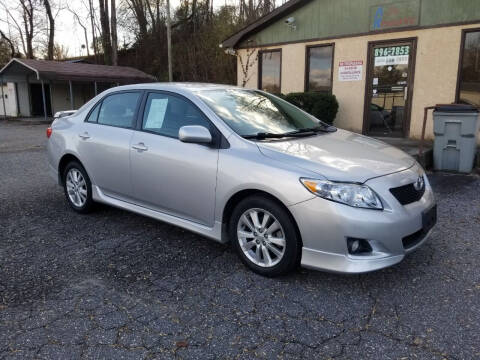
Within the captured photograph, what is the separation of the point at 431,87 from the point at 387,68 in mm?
1207

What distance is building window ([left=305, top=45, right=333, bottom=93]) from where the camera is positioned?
37.5 ft

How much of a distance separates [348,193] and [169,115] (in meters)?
1.98

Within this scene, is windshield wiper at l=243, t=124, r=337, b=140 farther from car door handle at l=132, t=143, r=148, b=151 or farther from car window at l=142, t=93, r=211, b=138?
car door handle at l=132, t=143, r=148, b=151

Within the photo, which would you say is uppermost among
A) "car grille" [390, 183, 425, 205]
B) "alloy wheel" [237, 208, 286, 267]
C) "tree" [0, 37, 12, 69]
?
"tree" [0, 37, 12, 69]

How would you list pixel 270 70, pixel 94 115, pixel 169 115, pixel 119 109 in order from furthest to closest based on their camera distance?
pixel 270 70, pixel 94 115, pixel 119 109, pixel 169 115

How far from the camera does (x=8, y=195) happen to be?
234 inches

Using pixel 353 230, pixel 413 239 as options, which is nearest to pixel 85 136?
pixel 353 230

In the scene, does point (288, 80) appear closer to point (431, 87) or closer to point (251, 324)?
point (431, 87)

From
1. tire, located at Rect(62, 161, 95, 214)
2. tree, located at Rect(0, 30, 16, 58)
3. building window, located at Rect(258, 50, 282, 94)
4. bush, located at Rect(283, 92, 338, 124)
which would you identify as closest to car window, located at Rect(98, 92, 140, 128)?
tire, located at Rect(62, 161, 95, 214)

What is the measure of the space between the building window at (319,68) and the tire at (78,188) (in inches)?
327

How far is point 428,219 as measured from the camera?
332 cm

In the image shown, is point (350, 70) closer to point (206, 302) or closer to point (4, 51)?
point (206, 302)

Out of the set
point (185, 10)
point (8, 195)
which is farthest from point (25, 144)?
point (185, 10)

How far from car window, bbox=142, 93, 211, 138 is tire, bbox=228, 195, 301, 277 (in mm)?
885
